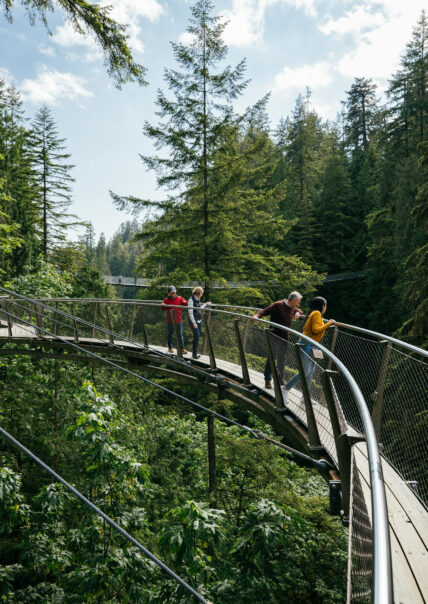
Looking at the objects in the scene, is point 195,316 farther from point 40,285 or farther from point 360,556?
point 40,285

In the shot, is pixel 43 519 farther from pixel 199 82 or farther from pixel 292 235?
pixel 292 235

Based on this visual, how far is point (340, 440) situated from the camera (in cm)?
357

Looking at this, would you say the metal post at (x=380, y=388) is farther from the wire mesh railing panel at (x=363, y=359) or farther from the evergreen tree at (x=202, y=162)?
the evergreen tree at (x=202, y=162)

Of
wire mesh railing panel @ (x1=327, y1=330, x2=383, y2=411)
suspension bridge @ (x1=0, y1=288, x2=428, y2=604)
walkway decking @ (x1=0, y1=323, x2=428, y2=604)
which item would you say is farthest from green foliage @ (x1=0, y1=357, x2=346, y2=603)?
wire mesh railing panel @ (x1=327, y1=330, x2=383, y2=411)

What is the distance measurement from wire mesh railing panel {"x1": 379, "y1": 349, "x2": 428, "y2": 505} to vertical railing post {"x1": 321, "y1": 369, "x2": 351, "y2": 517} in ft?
1.70

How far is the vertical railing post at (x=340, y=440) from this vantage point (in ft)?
11.6

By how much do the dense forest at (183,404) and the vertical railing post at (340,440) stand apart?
1.79m

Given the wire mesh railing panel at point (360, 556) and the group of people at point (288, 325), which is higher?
the group of people at point (288, 325)

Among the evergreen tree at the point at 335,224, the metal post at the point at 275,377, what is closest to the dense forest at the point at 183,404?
the metal post at the point at 275,377

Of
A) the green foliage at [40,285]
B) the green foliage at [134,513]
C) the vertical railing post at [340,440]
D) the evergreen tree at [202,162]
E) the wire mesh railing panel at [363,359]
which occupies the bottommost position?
the green foliage at [134,513]

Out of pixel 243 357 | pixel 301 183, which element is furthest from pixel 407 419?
pixel 301 183

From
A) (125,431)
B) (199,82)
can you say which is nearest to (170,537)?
(125,431)

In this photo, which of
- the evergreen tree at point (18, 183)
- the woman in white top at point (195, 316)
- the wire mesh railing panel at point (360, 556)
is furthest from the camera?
the evergreen tree at point (18, 183)

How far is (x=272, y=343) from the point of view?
589 centimetres
